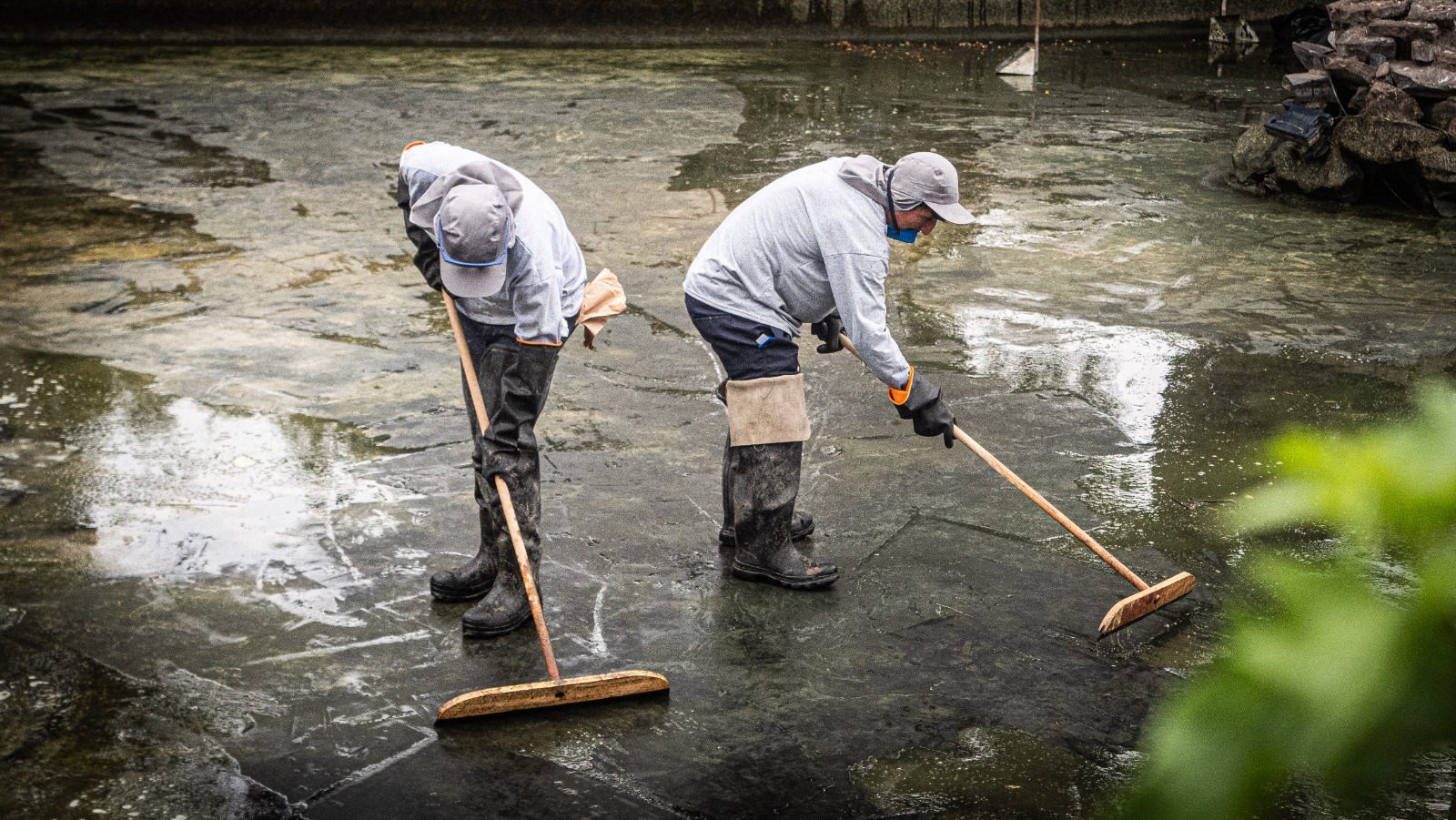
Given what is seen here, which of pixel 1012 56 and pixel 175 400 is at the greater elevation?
pixel 1012 56

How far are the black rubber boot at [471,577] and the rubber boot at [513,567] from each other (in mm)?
133

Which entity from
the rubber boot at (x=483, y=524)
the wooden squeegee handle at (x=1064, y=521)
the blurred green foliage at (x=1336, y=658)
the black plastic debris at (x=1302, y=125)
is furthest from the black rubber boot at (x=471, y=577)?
the black plastic debris at (x=1302, y=125)

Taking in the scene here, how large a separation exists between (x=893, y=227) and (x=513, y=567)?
1706 millimetres

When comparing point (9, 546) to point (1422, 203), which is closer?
point (9, 546)

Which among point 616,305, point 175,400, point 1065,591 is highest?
point 616,305

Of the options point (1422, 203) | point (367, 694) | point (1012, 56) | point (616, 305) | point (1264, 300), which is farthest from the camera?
point (1012, 56)

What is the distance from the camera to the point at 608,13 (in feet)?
54.7

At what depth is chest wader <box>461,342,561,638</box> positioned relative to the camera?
395cm

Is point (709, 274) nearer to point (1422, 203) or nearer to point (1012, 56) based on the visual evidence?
point (1422, 203)

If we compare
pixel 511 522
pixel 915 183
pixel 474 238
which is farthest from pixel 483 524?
pixel 915 183

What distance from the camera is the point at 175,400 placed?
584 centimetres

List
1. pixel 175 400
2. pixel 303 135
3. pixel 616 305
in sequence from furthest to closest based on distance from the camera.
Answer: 1. pixel 303 135
2. pixel 175 400
3. pixel 616 305

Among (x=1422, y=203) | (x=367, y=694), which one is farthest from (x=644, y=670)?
(x=1422, y=203)

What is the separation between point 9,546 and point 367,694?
1.72 metres
